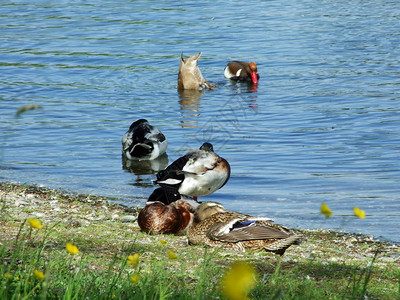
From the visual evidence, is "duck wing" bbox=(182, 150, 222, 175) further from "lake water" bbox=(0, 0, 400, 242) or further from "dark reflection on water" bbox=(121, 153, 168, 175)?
"dark reflection on water" bbox=(121, 153, 168, 175)

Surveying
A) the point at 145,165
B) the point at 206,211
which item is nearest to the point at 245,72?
the point at 145,165

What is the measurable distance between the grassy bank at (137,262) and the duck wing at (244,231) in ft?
0.74

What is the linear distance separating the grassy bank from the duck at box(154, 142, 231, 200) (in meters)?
0.80

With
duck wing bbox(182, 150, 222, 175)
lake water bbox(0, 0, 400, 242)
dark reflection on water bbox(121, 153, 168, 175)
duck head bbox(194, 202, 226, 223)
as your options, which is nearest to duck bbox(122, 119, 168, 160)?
dark reflection on water bbox(121, 153, 168, 175)

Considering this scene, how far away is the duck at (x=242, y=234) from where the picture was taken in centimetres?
673

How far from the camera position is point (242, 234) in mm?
6863

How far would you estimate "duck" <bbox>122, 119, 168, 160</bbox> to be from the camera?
12812mm

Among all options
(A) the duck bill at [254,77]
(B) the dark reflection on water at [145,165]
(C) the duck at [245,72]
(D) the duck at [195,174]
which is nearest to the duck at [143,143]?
(B) the dark reflection on water at [145,165]

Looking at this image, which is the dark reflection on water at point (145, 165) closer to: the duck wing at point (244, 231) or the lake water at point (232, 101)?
the lake water at point (232, 101)

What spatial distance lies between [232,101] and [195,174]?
30.8ft

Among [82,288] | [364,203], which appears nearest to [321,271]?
[82,288]

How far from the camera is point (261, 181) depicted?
11188 mm

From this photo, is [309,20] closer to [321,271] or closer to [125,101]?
[125,101]

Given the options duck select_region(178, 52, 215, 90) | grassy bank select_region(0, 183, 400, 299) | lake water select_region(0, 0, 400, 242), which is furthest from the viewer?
duck select_region(178, 52, 215, 90)
